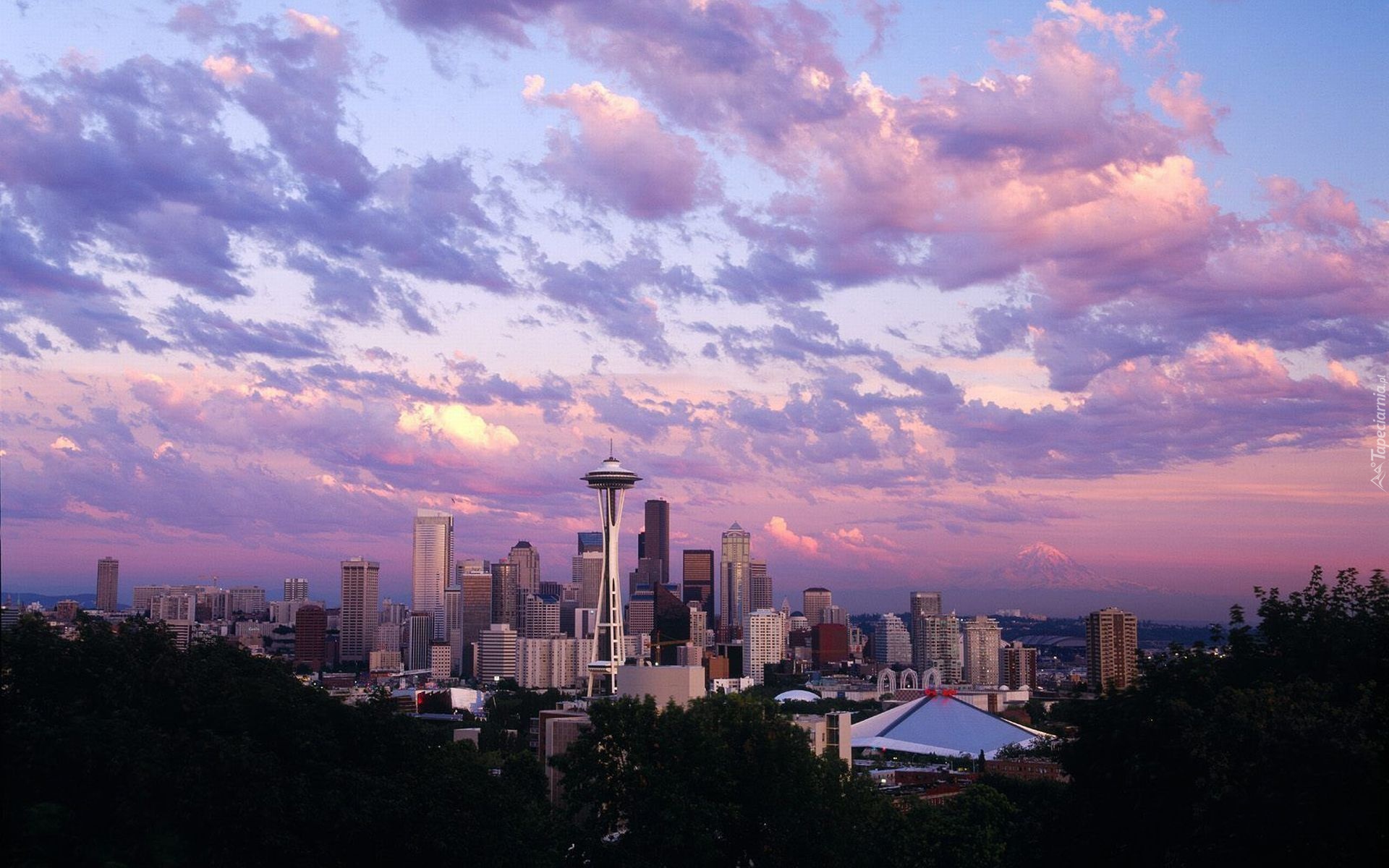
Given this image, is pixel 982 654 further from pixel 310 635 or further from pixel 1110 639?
pixel 310 635

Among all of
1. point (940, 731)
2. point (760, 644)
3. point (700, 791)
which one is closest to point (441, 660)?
point (760, 644)

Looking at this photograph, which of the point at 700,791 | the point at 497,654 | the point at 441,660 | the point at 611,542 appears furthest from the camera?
the point at 441,660

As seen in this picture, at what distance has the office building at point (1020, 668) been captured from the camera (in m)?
178

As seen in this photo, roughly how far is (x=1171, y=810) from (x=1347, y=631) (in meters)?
4.40

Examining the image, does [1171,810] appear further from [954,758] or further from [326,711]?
[954,758]

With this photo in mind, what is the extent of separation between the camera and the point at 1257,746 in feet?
56.1

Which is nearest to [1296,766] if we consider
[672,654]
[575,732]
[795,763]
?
[795,763]

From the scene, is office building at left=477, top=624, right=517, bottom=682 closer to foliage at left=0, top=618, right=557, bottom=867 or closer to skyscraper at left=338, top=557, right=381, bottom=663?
skyscraper at left=338, top=557, right=381, bottom=663

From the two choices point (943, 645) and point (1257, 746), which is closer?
point (1257, 746)

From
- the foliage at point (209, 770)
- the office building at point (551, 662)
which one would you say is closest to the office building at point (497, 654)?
the office building at point (551, 662)

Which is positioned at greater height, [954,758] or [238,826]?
[238,826]

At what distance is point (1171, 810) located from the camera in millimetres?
18547

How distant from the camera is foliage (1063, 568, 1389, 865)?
1584 cm

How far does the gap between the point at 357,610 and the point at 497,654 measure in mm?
31813
